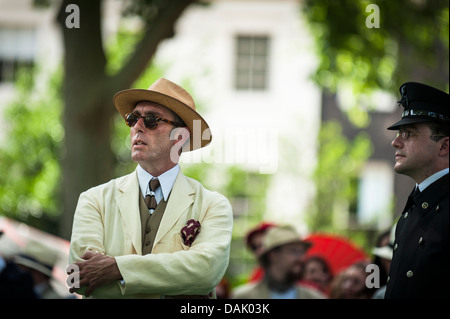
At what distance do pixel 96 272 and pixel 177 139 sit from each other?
2.53 feet

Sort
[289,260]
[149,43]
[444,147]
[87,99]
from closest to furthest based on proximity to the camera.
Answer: [444,147] → [87,99] → [289,260] → [149,43]

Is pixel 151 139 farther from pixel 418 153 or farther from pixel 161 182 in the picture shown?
pixel 418 153

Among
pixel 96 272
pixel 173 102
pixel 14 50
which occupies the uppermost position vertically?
pixel 14 50

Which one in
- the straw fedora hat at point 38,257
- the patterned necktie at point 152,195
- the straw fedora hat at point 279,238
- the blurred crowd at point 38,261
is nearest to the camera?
the patterned necktie at point 152,195

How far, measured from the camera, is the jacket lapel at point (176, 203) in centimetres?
359

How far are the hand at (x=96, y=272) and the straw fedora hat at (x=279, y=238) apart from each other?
400 centimetres

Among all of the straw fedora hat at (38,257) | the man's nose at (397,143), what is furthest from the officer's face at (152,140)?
the straw fedora hat at (38,257)

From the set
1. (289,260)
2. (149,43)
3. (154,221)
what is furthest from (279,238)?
(154,221)

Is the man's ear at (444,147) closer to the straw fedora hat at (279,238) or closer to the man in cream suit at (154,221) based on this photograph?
the man in cream suit at (154,221)

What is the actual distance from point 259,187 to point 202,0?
507 cm

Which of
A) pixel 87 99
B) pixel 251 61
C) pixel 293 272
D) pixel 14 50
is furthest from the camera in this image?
pixel 14 50

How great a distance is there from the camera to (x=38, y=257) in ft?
21.8

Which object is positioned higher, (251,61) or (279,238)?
(251,61)
